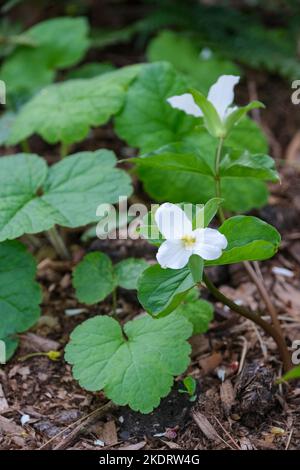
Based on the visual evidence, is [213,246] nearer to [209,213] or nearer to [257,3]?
[209,213]

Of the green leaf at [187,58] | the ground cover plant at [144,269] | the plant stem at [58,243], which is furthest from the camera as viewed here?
the green leaf at [187,58]

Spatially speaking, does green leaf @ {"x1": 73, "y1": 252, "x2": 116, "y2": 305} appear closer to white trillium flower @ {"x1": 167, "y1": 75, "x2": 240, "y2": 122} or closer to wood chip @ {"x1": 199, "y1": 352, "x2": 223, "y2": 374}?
wood chip @ {"x1": 199, "y1": 352, "x2": 223, "y2": 374}

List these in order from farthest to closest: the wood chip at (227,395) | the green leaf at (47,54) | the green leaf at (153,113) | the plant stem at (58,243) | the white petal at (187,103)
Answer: the green leaf at (47,54) < the green leaf at (153,113) < the plant stem at (58,243) < the white petal at (187,103) < the wood chip at (227,395)

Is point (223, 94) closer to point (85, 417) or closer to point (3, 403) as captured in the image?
point (85, 417)

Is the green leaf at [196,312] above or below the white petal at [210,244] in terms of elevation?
below

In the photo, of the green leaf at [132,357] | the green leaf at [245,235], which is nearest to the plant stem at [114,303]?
the green leaf at [132,357]

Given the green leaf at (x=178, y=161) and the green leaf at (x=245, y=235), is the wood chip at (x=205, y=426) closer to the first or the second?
the green leaf at (x=245, y=235)

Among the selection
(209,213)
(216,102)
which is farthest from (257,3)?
(209,213)

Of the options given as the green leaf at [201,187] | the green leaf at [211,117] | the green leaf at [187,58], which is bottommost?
the green leaf at [201,187]
